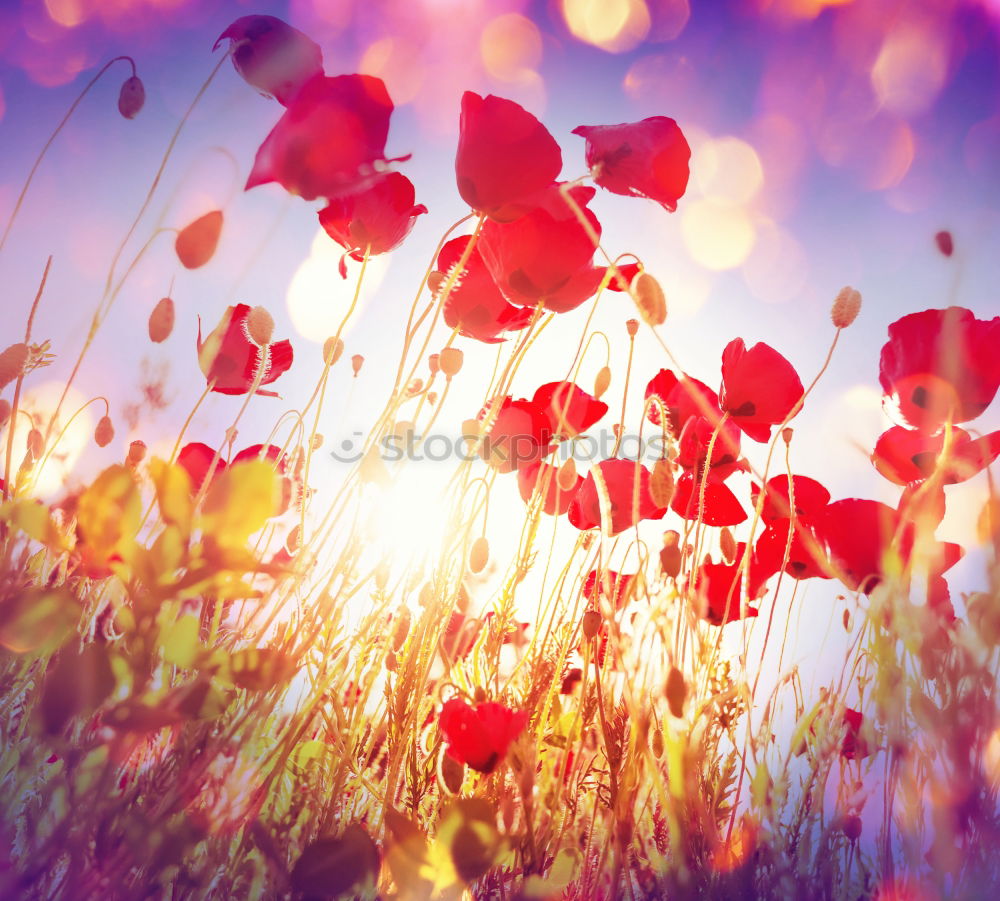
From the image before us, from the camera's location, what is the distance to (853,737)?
0.86 metres

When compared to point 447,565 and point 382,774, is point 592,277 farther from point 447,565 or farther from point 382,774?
point 382,774

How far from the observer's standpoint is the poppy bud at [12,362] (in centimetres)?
41

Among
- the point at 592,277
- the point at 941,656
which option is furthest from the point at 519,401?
the point at 941,656

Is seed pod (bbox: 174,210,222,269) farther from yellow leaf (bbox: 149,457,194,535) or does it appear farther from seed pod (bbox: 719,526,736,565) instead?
seed pod (bbox: 719,526,736,565)

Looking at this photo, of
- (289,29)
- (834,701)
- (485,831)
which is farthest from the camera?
(834,701)

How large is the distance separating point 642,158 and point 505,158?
4.0 inches

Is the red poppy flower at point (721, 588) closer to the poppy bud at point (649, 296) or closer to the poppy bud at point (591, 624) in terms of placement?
the poppy bud at point (591, 624)

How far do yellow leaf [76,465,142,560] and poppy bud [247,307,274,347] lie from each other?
0.73 feet

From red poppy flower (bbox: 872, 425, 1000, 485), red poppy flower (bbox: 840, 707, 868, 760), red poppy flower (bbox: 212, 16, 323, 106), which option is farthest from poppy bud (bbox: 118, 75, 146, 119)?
red poppy flower (bbox: 840, 707, 868, 760)

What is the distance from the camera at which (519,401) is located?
0.69 m

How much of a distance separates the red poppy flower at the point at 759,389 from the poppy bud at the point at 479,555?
0.32 m

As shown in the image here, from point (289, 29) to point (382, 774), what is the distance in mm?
666

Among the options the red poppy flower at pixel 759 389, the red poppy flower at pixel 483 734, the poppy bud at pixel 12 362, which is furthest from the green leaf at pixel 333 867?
the red poppy flower at pixel 759 389

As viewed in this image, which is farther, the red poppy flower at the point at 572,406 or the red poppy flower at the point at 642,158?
the red poppy flower at the point at 572,406
